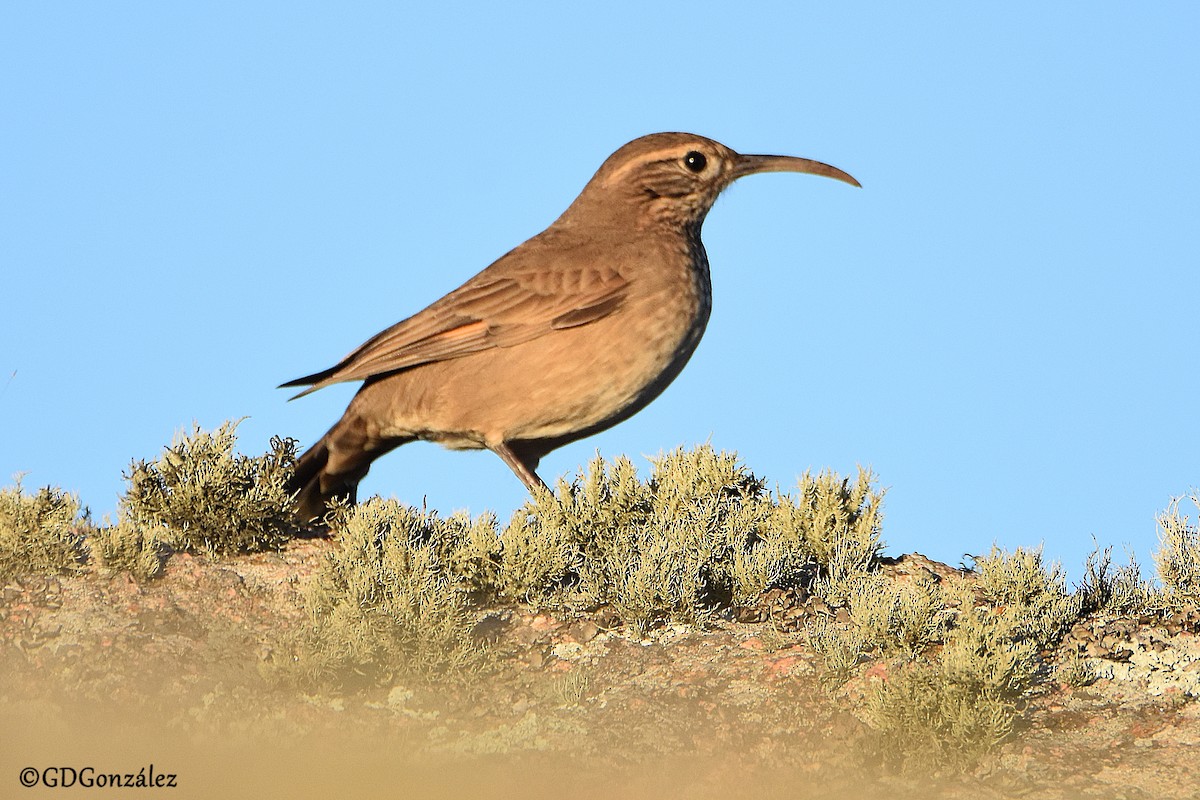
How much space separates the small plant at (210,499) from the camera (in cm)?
646

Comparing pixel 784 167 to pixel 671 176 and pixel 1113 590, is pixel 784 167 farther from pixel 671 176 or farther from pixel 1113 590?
pixel 1113 590

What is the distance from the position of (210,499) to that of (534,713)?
248 centimetres

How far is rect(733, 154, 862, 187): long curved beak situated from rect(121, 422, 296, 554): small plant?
12.1ft

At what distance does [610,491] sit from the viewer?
6.88 metres

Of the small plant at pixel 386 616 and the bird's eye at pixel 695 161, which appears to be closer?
the small plant at pixel 386 616

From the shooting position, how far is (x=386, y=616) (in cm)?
514

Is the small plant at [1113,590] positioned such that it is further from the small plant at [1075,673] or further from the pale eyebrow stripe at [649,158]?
the pale eyebrow stripe at [649,158]

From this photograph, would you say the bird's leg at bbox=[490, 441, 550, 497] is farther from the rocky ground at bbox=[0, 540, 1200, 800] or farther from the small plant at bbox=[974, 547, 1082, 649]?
the small plant at bbox=[974, 547, 1082, 649]

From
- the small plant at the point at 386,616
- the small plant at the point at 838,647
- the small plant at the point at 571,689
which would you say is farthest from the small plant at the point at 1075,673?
the small plant at the point at 386,616

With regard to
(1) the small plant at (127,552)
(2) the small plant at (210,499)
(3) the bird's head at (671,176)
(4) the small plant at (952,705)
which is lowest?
(4) the small plant at (952,705)

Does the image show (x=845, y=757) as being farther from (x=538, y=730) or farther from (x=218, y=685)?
(x=218, y=685)

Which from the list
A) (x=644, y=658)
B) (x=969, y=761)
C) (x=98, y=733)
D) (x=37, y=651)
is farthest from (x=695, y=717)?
(x=37, y=651)

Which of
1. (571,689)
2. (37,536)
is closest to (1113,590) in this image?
(571,689)

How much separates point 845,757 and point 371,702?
1.78m
